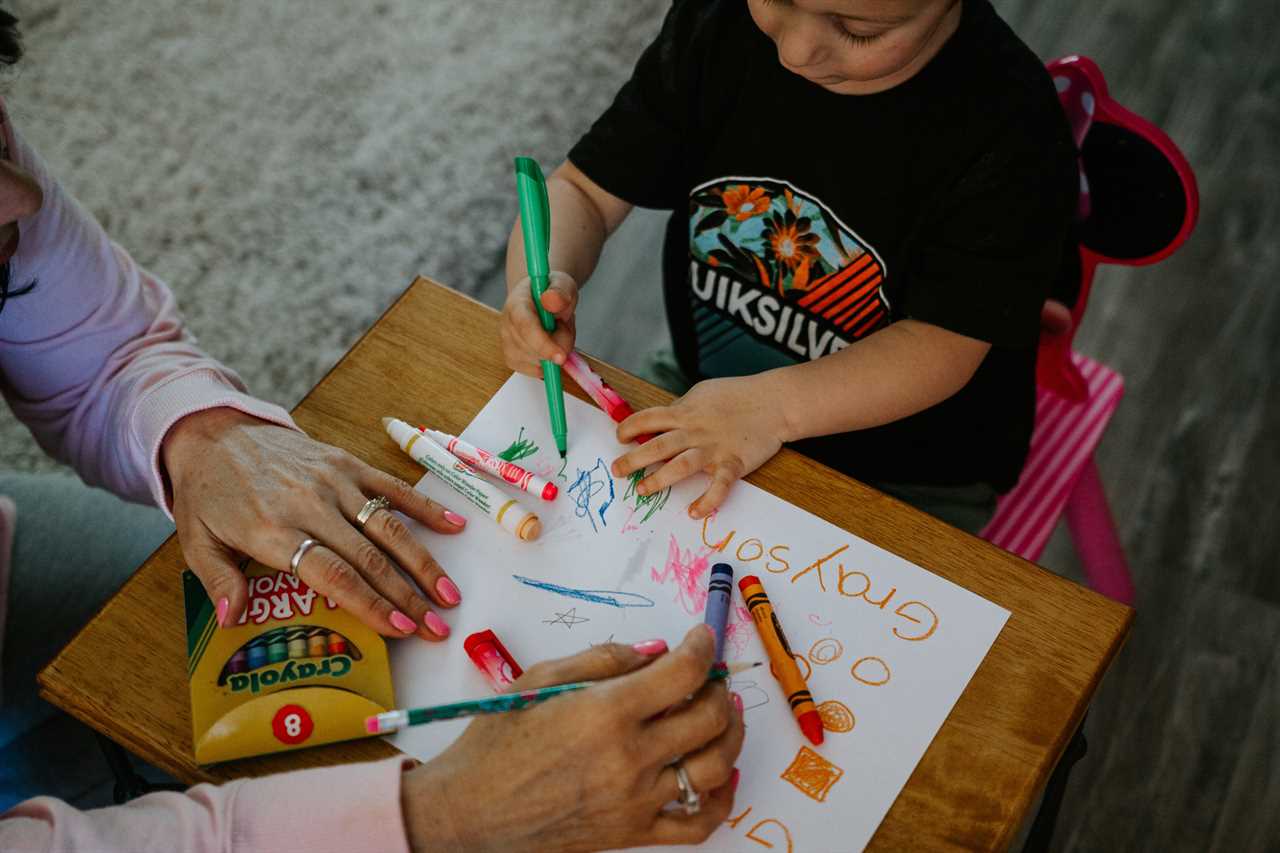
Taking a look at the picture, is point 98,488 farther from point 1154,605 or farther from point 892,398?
point 1154,605

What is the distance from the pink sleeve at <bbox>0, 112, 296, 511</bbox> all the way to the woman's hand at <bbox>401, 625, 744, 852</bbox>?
1.23 ft

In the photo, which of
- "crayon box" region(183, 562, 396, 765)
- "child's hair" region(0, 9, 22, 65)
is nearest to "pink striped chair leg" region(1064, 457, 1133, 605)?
"crayon box" region(183, 562, 396, 765)

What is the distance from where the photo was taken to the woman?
2.08 ft

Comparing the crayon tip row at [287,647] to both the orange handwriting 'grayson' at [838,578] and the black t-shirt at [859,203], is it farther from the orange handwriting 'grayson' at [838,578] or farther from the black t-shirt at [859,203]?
the black t-shirt at [859,203]

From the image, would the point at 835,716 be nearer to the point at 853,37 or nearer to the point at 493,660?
the point at 493,660

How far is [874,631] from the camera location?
72cm

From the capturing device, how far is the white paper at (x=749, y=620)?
0.66 m

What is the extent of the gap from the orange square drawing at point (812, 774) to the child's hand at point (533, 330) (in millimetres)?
328

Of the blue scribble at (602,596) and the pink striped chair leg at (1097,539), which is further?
the pink striped chair leg at (1097,539)

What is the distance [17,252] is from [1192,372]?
1533 millimetres

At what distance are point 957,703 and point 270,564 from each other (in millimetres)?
452

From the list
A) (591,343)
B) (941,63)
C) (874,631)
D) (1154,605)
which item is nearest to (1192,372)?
(1154,605)

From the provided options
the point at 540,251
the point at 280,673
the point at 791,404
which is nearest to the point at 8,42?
the point at 540,251

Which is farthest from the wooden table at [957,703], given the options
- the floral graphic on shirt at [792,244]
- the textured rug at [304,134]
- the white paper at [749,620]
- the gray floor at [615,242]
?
the textured rug at [304,134]
